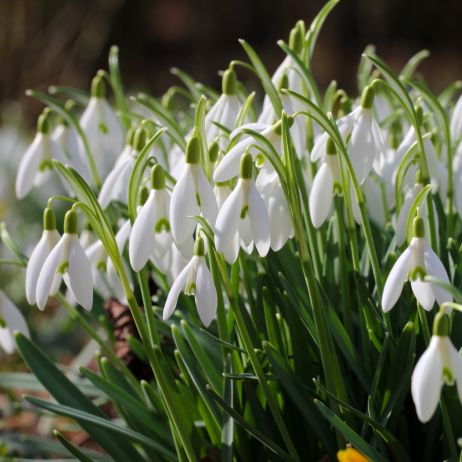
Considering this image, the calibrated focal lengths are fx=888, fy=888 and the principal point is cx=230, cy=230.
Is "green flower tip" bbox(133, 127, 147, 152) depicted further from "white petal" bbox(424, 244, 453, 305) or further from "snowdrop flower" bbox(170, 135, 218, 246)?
"white petal" bbox(424, 244, 453, 305)

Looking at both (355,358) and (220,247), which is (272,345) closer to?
(355,358)

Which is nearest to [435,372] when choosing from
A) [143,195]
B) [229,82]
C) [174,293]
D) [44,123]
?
[174,293]

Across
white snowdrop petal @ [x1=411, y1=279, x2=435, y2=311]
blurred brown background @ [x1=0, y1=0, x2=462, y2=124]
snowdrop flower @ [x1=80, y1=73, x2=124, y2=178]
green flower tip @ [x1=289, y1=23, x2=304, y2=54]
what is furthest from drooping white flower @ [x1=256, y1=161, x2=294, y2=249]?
blurred brown background @ [x1=0, y1=0, x2=462, y2=124]

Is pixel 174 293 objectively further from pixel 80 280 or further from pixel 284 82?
pixel 284 82

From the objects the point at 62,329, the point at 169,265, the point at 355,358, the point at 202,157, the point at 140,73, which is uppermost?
the point at 140,73

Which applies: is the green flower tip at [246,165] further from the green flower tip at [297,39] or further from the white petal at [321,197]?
the green flower tip at [297,39]

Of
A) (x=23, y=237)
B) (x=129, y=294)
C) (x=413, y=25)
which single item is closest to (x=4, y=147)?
(x=23, y=237)
